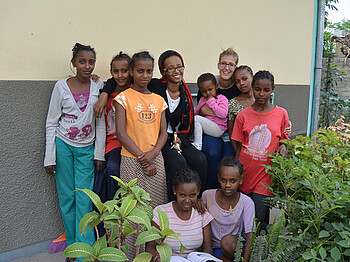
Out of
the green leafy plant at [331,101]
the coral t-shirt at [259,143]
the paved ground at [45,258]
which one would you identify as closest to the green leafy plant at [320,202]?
the coral t-shirt at [259,143]

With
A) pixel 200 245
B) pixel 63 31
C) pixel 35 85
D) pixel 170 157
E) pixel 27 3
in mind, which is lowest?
pixel 200 245

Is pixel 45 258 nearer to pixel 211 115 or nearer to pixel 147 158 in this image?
pixel 147 158

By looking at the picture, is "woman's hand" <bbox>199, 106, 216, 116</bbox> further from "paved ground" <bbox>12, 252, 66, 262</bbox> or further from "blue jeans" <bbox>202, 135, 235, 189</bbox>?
"paved ground" <bbox>12, 252, 66, 262</bbox>

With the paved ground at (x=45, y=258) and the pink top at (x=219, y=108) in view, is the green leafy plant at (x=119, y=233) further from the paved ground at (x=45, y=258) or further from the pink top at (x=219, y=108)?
the pink top at (x=219, y=108)

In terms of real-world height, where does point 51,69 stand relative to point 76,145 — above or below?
above

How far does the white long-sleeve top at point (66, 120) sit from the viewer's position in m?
2.87

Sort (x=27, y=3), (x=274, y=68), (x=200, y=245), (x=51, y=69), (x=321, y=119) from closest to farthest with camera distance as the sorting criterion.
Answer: (x=200, y=245)
(x=27, y=3)
(x=51, y=69)
(x=274, y=68)
(x=321, y=119)

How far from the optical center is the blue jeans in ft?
10.9

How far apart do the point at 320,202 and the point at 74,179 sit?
2.03 metres

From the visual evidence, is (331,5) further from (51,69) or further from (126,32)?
(51,69)

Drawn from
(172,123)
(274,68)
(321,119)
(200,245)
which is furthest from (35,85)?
(321,119)

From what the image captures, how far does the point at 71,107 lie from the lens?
9.41 ft

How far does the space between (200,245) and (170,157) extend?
0.79 metres

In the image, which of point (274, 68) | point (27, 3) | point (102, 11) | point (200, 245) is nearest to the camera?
point (200, 245)
